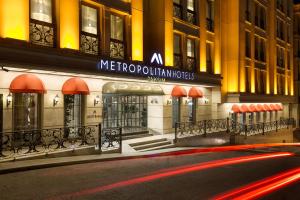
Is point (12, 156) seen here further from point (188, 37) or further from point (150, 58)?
point (188, 37)

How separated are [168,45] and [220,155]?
346 inches

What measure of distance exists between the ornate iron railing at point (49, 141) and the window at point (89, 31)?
4.24 meters

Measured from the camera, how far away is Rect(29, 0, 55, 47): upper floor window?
1512cm

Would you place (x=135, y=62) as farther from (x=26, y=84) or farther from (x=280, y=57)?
(x=280, y=57)

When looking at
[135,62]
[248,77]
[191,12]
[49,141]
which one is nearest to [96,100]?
[135,62]

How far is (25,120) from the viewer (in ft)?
50.1

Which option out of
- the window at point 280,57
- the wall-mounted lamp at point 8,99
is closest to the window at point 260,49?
the window at point 280,57

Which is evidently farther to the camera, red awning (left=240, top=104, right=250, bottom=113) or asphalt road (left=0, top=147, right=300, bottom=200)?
red awning (left=240, top=104, right=250, bottom=113)

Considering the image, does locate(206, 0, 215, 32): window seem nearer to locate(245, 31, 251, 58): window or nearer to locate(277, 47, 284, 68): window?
locate(245, 31, 251, 58): window

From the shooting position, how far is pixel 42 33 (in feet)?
50.9

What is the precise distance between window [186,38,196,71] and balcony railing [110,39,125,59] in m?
6.69

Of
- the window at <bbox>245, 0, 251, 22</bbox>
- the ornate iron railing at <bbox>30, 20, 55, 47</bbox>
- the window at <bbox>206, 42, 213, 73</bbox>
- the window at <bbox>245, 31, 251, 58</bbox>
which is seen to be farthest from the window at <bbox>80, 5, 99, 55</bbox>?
the window at <bbox>245, 0, 251, 22</bbox>

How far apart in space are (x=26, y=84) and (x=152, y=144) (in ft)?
26.7

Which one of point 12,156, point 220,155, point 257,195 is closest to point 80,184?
point 12,156
